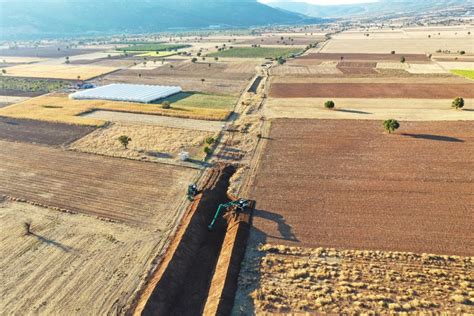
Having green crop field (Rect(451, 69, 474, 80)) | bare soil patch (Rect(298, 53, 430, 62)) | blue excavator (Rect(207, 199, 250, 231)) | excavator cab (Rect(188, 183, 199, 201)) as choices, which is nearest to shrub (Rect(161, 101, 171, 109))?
excavator cab (Rect(188, 183, 199, 201))

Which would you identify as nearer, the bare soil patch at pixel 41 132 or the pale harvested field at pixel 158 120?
the bare soil patch at pixel 41 132

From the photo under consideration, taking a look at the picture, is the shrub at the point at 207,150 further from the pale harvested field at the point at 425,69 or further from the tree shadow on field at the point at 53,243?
the pale harvested field at the point at 425,69

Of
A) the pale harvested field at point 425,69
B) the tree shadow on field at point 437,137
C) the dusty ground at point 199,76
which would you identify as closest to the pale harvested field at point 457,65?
the pale harvested field at point 425,69

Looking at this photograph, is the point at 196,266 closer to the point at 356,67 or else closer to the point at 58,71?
the point at 356,67

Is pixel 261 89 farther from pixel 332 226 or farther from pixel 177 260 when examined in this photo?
pixel 177 260

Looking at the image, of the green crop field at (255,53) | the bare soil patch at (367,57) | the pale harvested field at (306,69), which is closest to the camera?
the pale harvested field at (306,69)

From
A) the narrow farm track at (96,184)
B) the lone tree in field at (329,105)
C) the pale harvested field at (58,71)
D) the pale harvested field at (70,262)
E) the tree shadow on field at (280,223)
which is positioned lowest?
the pale harvested field at (70,262)
